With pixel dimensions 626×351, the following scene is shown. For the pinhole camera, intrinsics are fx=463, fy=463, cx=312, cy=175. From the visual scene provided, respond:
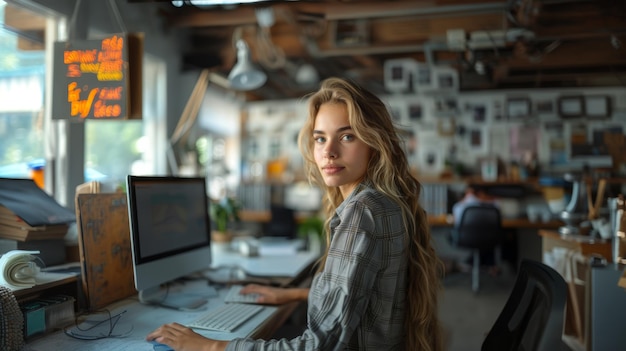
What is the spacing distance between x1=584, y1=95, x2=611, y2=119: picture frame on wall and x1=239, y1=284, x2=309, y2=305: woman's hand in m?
4.75

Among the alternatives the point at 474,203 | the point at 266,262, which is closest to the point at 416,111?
the point at 474,203

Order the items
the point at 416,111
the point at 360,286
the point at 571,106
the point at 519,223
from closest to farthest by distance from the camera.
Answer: the point at 360,286
the point at 519,223
the point at 571,106
the point at 416,111

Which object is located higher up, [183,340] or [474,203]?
[474,203]

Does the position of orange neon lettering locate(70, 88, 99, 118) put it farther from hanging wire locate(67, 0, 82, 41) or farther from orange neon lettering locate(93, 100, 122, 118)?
hanging wire locate(67, 0, 82, 41)

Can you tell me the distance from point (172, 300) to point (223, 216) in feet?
4.43

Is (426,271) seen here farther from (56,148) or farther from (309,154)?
(56,148)

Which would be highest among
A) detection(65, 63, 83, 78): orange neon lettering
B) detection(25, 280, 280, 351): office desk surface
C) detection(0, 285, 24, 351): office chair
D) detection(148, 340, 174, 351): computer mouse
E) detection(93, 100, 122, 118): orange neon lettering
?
detection(65, 63, 83, 78): orange neon lettering

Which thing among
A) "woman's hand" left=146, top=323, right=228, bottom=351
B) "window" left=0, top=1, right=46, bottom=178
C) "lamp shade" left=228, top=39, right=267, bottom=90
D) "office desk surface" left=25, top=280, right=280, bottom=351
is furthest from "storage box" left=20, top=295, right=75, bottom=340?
"lamp shade" left=228, top=39, right=267, bottom=90

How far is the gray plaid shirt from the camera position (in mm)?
1112

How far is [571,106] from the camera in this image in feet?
17.3

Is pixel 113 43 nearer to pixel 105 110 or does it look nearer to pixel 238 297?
pixel 105 110

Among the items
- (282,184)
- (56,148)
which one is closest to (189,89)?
(56,148)

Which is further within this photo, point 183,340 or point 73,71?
point 73,71

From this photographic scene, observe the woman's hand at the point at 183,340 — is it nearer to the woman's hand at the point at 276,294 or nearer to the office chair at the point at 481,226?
the woman's hand at the point at 276,294
